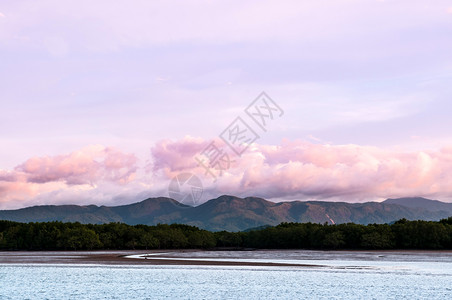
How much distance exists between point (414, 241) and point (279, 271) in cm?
10184

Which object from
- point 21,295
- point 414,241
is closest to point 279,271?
point 21,295

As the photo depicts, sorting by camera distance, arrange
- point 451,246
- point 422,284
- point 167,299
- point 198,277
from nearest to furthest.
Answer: point 167,299 < point 422,284 < point 198,277 < point 451,246

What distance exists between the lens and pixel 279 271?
3691 inches

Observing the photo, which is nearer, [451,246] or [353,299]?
[353,299]

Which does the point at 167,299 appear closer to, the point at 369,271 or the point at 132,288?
the point at 132,288

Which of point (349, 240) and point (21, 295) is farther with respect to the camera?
point (349, 240)

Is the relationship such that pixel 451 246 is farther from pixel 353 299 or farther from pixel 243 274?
pixel 353 299

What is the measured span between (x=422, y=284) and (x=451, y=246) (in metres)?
118

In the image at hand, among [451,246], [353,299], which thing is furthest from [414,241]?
[353,299]

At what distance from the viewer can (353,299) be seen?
59.2 m

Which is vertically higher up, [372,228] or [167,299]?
[372,228]

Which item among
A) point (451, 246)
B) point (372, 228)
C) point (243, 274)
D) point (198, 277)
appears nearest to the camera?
point (198, 277)

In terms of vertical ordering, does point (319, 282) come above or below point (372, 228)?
below

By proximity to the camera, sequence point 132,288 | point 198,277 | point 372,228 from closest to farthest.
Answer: point 132,288
point 198,277
point 372,228
